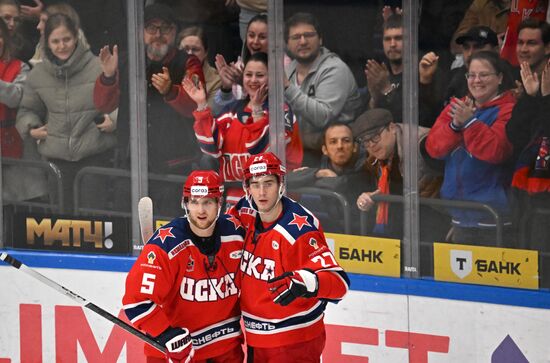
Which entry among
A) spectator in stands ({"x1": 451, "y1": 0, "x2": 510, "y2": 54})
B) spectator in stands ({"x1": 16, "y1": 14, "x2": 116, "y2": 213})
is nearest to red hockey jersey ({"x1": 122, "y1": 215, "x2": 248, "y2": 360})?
spectator in stands ({"x1": 451, "y1": 0, "x2": 510, "y2": 54})

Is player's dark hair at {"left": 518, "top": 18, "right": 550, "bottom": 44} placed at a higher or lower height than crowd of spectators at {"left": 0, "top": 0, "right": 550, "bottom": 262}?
higher

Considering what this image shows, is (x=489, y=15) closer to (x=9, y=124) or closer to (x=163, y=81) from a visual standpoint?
(x=163, y=81)

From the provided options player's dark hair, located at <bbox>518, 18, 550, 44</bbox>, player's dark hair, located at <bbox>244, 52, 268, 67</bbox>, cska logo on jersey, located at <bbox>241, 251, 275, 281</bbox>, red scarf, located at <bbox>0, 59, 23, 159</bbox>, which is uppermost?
player's dark hair, located at <bbox>518, 18, 550, 44</bbox>

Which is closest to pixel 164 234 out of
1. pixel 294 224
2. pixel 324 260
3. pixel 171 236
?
pixel 171 236

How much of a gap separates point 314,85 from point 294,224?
1.12m

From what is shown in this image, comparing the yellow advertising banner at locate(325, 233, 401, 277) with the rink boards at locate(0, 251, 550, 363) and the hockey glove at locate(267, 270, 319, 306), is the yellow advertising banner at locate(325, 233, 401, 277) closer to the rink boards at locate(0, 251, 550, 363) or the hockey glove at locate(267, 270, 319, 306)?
the rink boards at locate(0, 251, 550, 363)

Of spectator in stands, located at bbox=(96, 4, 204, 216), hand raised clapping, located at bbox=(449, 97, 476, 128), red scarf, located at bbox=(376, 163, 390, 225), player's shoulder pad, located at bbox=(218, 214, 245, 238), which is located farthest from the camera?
spectator in stands, located at bbox=(96, 4, 204, 216)

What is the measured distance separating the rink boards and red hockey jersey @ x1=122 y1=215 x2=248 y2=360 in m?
0.81

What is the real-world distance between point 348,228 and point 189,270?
1190mm

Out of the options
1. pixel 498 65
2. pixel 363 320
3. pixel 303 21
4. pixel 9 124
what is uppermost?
pixel 303 21

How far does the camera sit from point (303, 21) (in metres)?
5.57

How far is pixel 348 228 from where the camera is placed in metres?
5.66

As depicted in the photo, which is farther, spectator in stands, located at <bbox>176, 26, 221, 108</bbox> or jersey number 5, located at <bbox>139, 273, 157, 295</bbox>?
spectator in stands, located at <bbox>176, 26, 221, 108</bbox>

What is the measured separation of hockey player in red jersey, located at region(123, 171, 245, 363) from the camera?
4.54 metres
